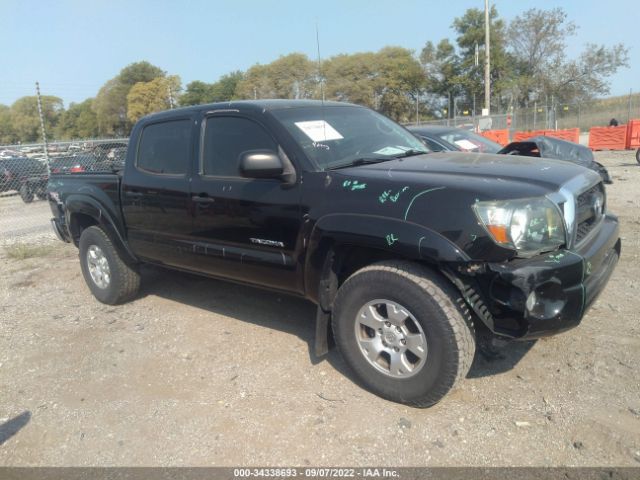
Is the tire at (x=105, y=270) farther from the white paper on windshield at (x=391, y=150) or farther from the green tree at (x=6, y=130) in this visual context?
the green tree at (x=6, y=130)

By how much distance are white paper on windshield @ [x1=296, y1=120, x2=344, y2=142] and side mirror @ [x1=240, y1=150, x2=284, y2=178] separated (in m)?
0.39

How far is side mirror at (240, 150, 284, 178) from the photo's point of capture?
10.8 ft

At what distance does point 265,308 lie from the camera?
4.88 meters

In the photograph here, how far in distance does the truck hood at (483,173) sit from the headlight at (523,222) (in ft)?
0.20

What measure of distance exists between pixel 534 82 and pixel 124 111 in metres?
52.3

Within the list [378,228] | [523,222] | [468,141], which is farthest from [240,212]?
[468,141]

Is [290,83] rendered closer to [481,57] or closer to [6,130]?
[481,57]

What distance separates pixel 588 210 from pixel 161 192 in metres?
3.20

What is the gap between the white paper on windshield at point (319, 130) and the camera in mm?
3639

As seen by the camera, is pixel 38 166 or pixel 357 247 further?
pixel 38 166

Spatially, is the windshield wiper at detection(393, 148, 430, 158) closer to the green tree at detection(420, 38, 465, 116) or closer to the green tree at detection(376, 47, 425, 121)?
the green tree at detection(376, 47, 425, 121)

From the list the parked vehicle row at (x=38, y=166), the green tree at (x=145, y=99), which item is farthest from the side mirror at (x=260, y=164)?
the green tree at (x=145, y=99)

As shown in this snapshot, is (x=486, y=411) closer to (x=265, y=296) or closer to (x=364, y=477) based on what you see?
(x=364, y=477)

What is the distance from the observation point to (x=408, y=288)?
2906mm
